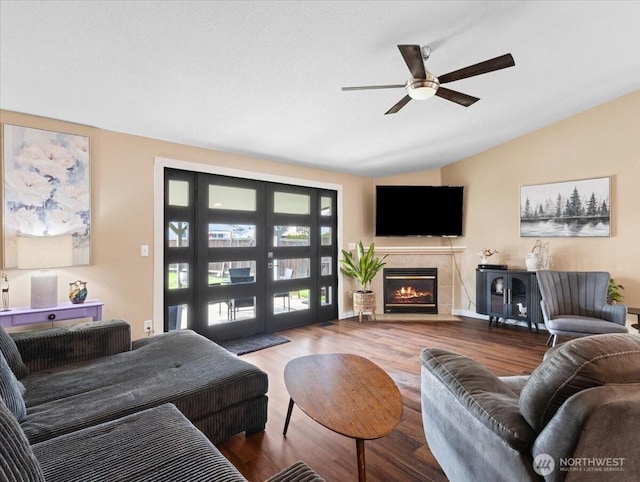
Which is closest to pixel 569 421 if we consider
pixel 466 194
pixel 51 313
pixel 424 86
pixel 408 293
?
pixel 424 86

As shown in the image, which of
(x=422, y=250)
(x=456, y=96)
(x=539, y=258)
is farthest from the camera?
(x=422, y=250)

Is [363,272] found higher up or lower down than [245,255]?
lower down

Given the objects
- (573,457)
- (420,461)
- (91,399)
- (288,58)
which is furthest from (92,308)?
(573,457)

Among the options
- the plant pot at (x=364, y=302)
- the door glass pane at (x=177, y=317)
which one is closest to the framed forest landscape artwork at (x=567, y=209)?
the plant pot at (x=364, y=302)

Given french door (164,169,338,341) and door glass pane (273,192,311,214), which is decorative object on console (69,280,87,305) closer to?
french door (164,169,338,341)

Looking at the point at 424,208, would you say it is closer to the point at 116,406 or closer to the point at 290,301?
the point at 290,301

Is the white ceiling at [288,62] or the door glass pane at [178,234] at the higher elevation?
the white ceiling at [288,62]

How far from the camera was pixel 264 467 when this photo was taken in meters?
1.77

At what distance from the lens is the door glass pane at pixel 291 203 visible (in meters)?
4.60

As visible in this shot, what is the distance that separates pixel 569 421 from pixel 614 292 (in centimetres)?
406

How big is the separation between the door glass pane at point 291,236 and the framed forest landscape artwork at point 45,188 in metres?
2.21

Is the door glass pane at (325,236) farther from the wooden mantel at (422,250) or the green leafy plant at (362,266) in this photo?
the wooden mantel at (422,250)

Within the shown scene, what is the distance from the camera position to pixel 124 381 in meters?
1.83

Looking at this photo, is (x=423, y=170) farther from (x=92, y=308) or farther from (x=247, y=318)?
(x=92, y=308)
